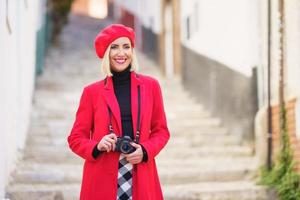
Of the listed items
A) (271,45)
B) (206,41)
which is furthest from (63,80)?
(271,45)

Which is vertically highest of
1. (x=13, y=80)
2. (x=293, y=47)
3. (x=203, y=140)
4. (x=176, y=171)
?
(x=293, y=47)

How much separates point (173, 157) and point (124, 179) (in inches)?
159

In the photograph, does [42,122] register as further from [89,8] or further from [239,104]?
[89,8]

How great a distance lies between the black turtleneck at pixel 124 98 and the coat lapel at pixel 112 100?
2 cm

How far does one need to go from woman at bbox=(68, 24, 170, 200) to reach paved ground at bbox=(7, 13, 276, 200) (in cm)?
238

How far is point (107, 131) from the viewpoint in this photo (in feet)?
11.3

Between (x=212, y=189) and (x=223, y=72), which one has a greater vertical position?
(x=223, y=72)

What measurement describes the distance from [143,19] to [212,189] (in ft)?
37.8

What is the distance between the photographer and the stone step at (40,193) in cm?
564

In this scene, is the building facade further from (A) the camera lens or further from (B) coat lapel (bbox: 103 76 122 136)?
(A) the camera lens

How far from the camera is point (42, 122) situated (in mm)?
8625

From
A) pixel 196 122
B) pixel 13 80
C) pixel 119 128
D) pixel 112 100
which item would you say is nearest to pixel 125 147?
pixel 119 128

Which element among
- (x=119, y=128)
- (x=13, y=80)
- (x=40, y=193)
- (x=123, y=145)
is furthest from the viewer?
(x=13, y=80)

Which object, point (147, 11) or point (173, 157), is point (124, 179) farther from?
point (147, 11)
